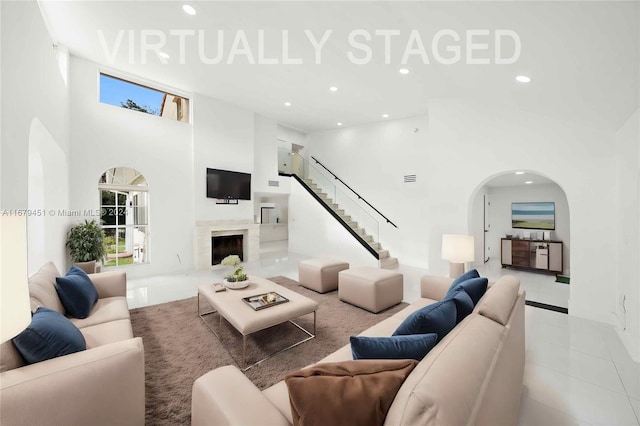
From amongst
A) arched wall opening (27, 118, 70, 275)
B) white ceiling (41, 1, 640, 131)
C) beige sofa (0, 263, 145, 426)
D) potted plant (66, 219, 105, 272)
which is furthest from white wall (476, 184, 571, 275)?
arched wall opening (27, 118, 70, 275)

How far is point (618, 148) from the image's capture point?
3619mm

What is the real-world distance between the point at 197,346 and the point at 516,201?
26.2 ft

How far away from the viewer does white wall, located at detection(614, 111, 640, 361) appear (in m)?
2.96

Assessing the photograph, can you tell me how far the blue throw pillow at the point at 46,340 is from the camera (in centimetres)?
149

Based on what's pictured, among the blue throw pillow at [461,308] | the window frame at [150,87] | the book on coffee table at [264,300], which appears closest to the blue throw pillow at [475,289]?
the blue throw pillow at [461,308]

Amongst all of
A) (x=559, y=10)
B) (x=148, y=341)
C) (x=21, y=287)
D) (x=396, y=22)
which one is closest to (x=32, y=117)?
(x=148, y=341)

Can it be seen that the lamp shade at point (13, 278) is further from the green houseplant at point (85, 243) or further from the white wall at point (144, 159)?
the white wall at point (144, 159)

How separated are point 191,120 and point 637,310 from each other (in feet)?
26.7

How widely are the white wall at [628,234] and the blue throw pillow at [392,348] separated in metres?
3.17

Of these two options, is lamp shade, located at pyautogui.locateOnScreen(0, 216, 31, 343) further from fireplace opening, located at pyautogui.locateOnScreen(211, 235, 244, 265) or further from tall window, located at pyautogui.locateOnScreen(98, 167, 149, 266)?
fireplace opening, located at pyautogui.locateOnScreen(211, 235, 244, 265)

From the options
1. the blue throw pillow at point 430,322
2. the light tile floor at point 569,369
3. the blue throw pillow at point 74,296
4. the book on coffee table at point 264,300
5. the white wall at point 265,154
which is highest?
the white wall at point 265,154

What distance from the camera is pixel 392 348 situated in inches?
54.0

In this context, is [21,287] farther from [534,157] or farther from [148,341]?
[534,157]

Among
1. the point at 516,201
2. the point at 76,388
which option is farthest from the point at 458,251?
the point at 516,201
